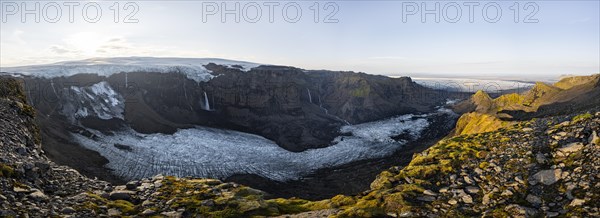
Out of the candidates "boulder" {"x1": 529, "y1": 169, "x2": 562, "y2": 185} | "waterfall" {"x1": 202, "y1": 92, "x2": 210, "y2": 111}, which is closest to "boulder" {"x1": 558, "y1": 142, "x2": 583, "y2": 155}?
"boulder" {"x1": 529, "y1": 169, "x2": 562, "y2": 185}

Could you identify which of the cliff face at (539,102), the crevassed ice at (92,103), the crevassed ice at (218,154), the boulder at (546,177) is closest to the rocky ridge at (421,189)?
the boulder at (546,177)

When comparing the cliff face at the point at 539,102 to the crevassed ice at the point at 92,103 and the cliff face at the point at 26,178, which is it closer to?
the cliff face at the point at 26,178

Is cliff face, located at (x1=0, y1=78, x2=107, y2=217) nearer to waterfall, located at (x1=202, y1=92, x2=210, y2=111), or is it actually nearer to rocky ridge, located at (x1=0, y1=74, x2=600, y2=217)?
rocky ridge, located at (x1=0, y1=74, x2=600, y2=217)

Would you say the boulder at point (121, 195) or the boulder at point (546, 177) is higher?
the boulder at point (546, 177)

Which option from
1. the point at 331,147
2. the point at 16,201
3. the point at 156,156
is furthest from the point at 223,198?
the point at 331,147

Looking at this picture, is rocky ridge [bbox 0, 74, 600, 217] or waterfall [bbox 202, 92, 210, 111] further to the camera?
waterfall [bbox 202, 92, 210, 111]
